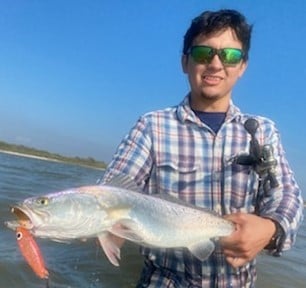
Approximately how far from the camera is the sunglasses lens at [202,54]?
4043mm

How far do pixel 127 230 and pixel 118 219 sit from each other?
0.09 m

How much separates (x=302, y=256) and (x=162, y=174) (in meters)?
12.1

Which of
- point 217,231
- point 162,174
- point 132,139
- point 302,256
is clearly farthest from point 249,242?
point 302,256

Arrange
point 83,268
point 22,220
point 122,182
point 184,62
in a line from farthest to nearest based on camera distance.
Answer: point 83,268 < point 184,62 < point 122,182 < point 22,220

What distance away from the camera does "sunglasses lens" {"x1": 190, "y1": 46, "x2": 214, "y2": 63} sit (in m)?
4.04

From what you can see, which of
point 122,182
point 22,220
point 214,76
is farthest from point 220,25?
point 22,220

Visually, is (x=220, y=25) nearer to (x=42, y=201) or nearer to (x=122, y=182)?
(x=122, y=182)

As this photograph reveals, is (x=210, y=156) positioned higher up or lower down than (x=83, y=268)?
higher up

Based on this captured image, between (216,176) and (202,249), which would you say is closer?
(202,249)

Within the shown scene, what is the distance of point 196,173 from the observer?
3996 mm

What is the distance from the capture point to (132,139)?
4039 mm

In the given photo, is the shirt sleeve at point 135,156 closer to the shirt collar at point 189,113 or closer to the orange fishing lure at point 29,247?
the shirt collar at point 189,113

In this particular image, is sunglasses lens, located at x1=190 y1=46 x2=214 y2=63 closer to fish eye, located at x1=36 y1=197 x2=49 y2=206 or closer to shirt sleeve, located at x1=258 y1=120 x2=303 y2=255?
shirt sleeve, located at x1=258 y1=120 x2=303 y2=255

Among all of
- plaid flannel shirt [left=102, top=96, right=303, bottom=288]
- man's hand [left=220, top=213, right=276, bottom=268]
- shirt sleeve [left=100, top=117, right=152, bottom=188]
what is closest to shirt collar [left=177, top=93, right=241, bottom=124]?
plaid flannel shirt [left=102, top=96, right=303, bottom=288]
